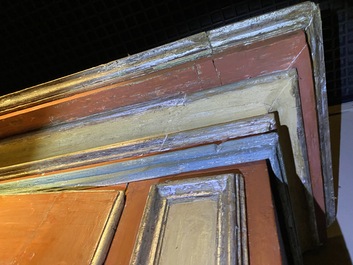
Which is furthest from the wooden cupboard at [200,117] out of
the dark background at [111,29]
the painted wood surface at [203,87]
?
the dark background at [111,29]

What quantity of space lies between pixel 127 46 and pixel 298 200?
1282mm

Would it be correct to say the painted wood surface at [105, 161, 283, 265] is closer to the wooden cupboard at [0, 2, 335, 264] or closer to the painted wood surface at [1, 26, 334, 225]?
the wooden cupboard at [0, 2, 335, 264]

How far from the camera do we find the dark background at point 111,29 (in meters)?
1.44

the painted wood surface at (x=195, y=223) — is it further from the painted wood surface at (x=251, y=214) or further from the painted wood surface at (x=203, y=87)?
the painted wood surface at (x=203, y=87)

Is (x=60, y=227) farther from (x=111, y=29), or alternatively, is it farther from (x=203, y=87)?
(x=111, y=29)

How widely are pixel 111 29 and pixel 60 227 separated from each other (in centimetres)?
127

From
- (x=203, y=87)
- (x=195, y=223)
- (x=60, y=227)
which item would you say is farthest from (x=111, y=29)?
(x=195, y=223)

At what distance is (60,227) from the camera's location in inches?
29.7

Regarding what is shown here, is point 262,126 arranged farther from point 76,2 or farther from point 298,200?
point 76,2

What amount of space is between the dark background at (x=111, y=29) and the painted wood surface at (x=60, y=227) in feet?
3.71

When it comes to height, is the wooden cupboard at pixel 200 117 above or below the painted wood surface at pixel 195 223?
above

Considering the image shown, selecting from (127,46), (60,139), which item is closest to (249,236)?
(60,139)

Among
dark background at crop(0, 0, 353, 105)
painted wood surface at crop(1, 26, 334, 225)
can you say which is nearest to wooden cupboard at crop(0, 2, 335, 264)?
painted wood surface at crop(1, 26, 334, 225)

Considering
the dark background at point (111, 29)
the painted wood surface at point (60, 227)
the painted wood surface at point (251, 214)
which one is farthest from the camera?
the dark background at point (111, 29)
